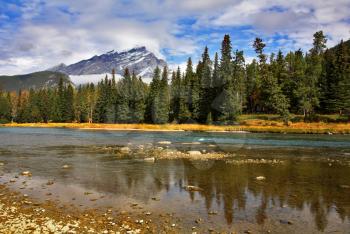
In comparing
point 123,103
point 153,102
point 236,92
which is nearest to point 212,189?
point 236,92

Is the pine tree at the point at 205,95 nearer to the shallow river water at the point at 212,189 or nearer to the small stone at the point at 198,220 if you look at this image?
the shallow river water at the point at 212,189

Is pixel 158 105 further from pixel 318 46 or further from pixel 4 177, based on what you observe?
pixel 4 177

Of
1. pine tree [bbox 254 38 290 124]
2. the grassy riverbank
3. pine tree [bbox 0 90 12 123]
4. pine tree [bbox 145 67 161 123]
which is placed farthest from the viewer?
pine tree [bbox 0 90 12 123]

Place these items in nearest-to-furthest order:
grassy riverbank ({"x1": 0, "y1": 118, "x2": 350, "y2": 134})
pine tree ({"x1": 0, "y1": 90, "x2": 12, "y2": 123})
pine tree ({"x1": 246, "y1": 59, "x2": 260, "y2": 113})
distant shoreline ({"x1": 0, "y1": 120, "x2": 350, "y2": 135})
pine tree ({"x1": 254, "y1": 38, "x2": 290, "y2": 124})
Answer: distant shoreline ({"x1": 0, "y1": 120, "x2": 350, "y2": 135})
grassy riverbank ({"x1": 0, "y1": 118, "x2": 350, "y2": 134})
pine tree ({"x1": 254, "y1": 38, "x2": 290, "y2": 124})
pine tree ({"x1": 246, "y1": 59, "x2": 260, "y2": 113})
pine tree ({"x1": 0, "y1": 90, "x2": 12, "y2": 123})

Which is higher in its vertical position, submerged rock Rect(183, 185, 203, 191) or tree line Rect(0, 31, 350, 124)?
tree line Rect(0, 31, 350, 124)

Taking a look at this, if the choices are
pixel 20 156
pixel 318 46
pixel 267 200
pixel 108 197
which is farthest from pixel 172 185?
pixel 318 46

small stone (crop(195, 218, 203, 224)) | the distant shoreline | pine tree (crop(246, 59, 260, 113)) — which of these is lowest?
small stone (crop(195, 218, 203, 224))

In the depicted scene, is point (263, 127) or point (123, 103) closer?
point (263, 127)

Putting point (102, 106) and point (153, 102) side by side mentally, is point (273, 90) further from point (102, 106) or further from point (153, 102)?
point (102, 106)

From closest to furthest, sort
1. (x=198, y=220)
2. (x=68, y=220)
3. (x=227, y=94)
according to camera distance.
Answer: (x=68, y=220), (x=198, y=220), (x=227, y=94)

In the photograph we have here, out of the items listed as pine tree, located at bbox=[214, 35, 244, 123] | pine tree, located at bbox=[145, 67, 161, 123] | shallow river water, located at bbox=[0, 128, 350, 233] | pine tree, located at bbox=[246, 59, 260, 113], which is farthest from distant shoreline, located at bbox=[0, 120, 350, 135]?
shallow river water, located at bbox=[0, 128, 350, 233]

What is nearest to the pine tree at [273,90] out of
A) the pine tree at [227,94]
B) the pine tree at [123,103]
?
the pine tree at [227,94]

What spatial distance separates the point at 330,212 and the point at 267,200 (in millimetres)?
3203

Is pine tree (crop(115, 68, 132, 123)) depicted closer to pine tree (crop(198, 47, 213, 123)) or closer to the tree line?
the tree line
